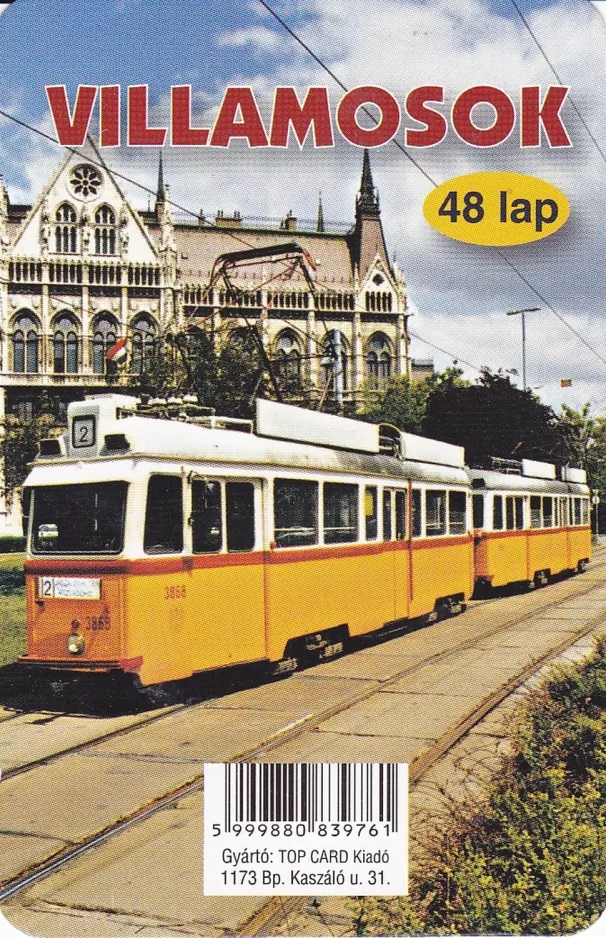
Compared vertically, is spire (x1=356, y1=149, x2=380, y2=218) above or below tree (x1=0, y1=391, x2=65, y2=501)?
above

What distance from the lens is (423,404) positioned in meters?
18.9

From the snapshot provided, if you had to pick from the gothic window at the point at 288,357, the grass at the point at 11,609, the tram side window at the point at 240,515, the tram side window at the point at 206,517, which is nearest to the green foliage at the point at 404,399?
the gothic window at the point at 288,357

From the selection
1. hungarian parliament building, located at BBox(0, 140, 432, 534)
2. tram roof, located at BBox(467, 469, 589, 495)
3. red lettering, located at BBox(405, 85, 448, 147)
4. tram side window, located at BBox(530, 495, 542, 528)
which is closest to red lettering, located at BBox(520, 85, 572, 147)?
red lettering, located at BBox(405, 85, 448, 147)

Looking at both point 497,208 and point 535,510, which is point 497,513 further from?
point 497,208

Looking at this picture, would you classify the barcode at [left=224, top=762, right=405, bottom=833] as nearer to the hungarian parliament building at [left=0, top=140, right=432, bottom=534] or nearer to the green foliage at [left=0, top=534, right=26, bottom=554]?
the hungarian parliament building at [left=0, top=140, right=432, bottom=534]

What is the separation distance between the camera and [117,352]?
1202 centimetres

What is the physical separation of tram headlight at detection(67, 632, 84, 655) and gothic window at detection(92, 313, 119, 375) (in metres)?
3.68

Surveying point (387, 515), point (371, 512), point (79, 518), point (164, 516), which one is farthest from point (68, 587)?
point (387, 515)

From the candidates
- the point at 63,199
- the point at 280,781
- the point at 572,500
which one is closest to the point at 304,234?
the point at 63,199

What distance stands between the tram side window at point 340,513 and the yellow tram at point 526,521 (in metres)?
7.48

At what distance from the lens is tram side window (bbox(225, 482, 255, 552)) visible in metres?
9.77

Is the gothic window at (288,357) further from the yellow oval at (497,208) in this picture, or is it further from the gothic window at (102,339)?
the yellow oval at (497,208)

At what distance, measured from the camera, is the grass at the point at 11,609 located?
1005cm

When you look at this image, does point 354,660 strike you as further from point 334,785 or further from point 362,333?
point 334,785
